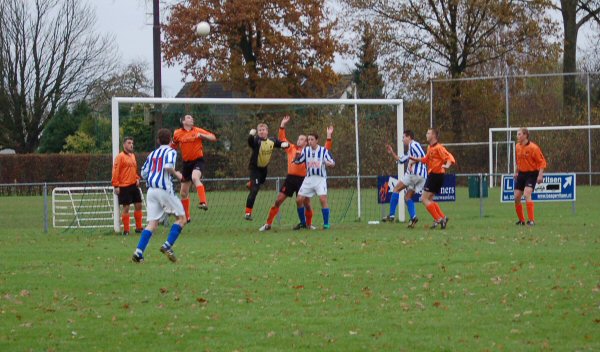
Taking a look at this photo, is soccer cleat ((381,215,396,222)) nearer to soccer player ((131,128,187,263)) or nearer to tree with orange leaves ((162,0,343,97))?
soccer player ((131,128,187,263))

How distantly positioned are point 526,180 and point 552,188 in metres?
3.75

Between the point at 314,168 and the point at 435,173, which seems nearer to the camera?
the point at 435,173

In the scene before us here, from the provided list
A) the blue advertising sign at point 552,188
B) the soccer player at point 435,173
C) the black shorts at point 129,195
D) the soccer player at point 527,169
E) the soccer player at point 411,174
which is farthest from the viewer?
the blue advertising sign at point 552,188

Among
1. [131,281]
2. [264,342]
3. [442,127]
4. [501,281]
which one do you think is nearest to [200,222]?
[131,281]

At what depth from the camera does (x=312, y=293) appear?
37.7 ft

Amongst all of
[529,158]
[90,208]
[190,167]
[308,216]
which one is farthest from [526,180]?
[90,208]

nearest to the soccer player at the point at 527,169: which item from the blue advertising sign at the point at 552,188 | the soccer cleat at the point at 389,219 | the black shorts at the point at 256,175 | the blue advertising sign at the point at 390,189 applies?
the blue advertising sign at the point at 390,189

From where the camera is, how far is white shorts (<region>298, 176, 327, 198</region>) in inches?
827

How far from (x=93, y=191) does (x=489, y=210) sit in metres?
10.7

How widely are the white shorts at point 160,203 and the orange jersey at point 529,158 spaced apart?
906cm

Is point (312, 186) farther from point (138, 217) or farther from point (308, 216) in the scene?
point (138, 217)

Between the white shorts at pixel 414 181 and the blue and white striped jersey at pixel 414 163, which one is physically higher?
the blue and white striped jersey at pixel 414 163

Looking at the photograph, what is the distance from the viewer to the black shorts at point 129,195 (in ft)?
68.0

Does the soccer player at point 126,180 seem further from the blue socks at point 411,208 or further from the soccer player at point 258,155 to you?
the blue socks at point 411,208
